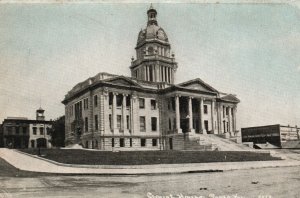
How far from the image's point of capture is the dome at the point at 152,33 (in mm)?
52875

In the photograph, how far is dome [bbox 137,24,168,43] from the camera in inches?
2082

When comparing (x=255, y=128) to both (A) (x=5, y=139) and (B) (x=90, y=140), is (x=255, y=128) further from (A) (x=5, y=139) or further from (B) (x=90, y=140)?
(A) (x=5, y=139)

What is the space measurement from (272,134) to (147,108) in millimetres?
33952

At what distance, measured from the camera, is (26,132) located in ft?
184

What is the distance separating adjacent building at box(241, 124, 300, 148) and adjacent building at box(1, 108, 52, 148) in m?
37.3

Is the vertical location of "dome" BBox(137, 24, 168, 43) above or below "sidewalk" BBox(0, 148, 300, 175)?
above

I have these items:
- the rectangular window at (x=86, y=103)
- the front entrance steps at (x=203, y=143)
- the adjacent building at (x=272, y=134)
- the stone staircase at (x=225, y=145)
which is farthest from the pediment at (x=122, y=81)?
the adjacent building at (x=272, y=134)

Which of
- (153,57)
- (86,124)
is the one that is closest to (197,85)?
(153,57)

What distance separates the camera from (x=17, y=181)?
14.5m

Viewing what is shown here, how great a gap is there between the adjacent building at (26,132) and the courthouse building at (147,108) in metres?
8.63

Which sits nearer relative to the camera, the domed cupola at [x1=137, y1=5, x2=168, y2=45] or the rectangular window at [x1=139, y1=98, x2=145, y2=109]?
the rectangular window at [x1=139, y1=98, x2=145, y2=109]

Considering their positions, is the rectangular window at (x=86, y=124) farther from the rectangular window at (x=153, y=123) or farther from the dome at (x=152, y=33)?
the dome at (x=152, y=33)

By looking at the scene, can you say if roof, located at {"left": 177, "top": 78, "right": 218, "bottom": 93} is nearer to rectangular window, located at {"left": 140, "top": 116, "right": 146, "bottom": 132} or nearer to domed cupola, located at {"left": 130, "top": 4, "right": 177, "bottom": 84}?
rectangular window, located at {"left": 140, "top": 116, "right": 146, "bottom": 132}

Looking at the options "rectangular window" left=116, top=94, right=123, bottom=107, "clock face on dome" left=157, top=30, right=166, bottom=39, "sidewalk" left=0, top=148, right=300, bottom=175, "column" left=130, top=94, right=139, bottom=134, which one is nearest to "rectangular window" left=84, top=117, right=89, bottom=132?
"rectangular window" left=116, top=94, right=123, bottom=107
